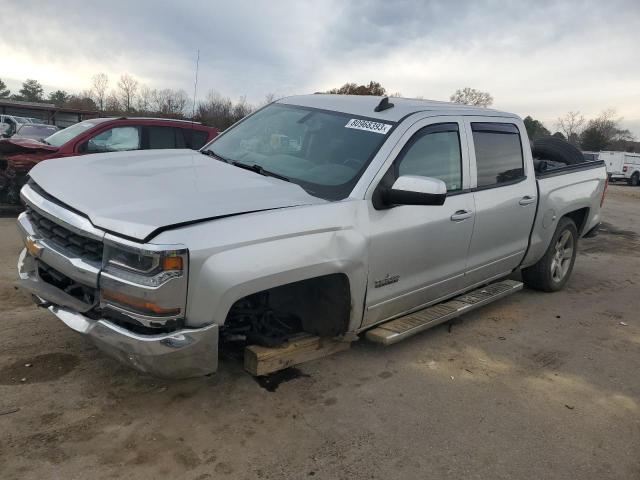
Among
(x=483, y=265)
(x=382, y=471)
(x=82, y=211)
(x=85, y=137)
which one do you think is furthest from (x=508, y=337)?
(x=85, y=137)

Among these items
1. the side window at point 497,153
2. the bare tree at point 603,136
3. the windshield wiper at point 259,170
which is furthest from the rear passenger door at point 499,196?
the bare tree at point 603,136

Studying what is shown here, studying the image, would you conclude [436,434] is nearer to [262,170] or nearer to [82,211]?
[262,170]

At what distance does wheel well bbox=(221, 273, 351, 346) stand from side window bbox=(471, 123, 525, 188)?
1.75 m

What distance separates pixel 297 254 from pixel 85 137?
22.1ft

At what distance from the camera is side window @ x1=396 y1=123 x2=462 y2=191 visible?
370 cm

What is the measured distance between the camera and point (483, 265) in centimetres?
457

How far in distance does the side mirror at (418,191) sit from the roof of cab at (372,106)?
2.33ft

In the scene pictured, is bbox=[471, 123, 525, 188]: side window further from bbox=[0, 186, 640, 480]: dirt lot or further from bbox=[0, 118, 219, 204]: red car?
bbox=[0, 118, 219, 204]: red car

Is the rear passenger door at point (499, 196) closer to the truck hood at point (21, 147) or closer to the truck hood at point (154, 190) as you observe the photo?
the truck hood at point (154, 190)

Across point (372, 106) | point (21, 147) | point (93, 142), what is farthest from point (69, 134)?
point (372, 106)

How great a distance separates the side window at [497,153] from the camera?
4395 mm

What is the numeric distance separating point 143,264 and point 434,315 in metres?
2.39

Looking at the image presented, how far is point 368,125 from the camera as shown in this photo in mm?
3785

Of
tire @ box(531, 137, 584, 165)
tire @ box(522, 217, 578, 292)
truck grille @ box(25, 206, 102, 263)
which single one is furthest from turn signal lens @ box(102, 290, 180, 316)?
Answer: tire @ box(531, 137, 584, 165)
